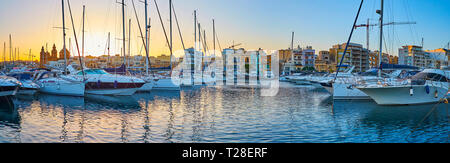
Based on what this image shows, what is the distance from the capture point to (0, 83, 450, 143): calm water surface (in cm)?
1091

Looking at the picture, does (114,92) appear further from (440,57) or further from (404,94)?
(440,57)

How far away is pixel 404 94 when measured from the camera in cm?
1928

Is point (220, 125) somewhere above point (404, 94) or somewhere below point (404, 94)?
below

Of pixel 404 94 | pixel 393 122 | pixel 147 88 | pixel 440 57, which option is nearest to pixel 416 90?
pixel 404 94

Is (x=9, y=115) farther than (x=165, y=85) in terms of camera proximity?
No

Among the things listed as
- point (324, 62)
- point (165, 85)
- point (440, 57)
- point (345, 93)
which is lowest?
point (345, 93)

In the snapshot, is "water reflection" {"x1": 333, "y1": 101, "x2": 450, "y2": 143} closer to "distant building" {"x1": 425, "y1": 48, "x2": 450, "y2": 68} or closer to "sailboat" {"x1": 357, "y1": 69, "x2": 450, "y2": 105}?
"sailboat" {"x1": 357, "y1": 69, "x2": 450, "y2": 105}

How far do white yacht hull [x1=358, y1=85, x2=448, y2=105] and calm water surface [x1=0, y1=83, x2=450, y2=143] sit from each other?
80cm

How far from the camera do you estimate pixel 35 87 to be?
25578mm

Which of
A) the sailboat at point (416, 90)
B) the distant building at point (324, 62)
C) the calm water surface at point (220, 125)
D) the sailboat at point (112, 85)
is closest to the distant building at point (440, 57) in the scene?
the sailboat at point (416, 90)

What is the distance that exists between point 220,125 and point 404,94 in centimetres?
1274

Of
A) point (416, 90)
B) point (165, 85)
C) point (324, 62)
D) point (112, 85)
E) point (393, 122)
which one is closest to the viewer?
point (393, 122)

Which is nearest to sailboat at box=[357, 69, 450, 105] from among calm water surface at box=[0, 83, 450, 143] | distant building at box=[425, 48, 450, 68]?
calm water surface at box=[0, 83, 450, 143]
